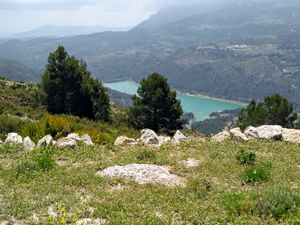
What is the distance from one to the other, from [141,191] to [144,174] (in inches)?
40.6

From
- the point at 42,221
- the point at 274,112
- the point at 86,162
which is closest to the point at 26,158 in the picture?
the point at 86,162

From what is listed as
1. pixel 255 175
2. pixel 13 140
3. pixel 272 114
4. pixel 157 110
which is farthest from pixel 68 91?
pixel 255 175

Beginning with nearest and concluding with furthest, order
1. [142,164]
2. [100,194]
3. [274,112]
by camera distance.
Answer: [100,194] → [142,164] → [274,112]

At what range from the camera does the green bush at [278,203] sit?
17.4ft

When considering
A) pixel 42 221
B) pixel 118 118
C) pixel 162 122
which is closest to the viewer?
→ pixel 42 221

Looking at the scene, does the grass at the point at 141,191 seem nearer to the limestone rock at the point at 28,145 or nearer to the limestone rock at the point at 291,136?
the limestone rock at the point at 28,145

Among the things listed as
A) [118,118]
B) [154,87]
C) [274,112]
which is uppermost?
[154,87]

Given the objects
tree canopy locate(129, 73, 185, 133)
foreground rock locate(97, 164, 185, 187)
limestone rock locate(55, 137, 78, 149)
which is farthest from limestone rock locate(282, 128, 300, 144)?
tree canopy locate(129, 73, 185, 133)

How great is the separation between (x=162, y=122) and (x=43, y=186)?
69.1 feet

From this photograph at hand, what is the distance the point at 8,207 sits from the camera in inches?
220

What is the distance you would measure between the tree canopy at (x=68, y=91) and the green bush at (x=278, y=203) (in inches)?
911

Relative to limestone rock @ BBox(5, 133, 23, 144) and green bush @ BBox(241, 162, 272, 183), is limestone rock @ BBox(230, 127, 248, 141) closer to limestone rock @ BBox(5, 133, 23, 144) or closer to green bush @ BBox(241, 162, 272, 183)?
green bush @ BBox(241, 162, 272, 183)

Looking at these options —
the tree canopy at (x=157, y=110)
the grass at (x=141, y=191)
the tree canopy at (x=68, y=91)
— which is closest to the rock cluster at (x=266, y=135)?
the grass at (x=141, y=191)

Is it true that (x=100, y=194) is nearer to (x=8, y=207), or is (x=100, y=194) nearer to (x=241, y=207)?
(x=8, y=207)
